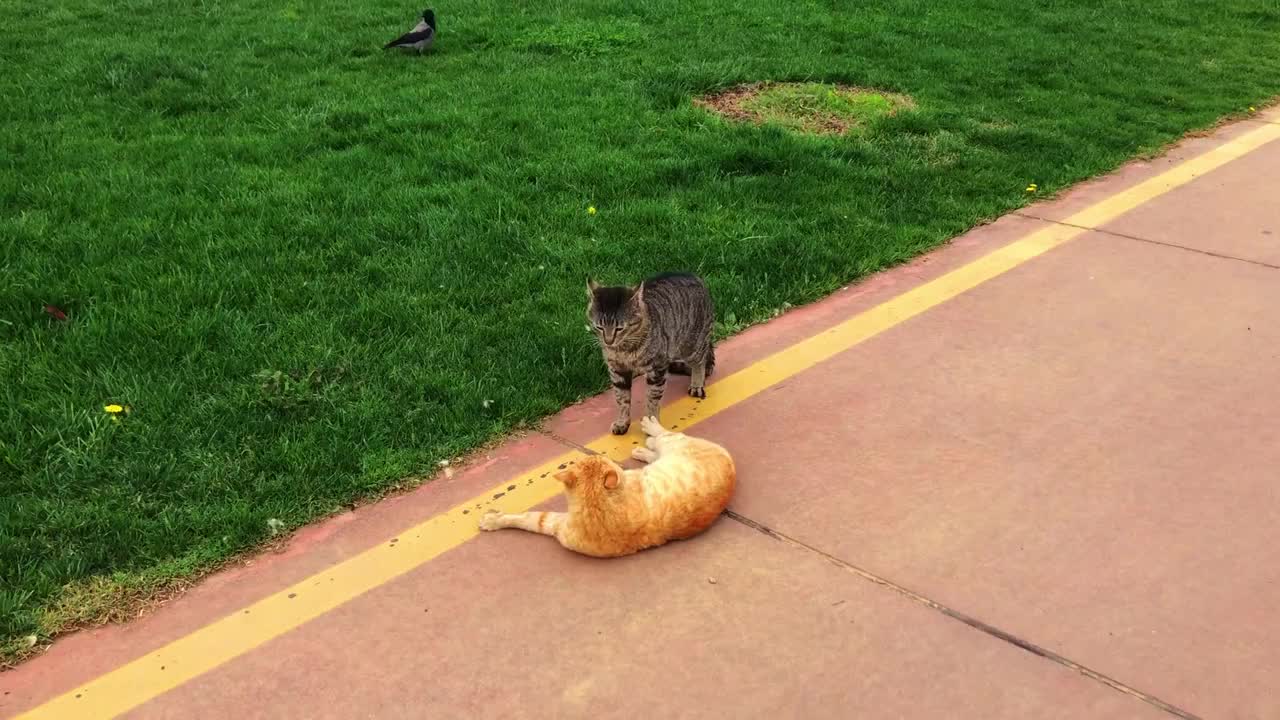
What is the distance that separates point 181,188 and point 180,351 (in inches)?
84.7

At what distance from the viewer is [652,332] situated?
407 centimetres

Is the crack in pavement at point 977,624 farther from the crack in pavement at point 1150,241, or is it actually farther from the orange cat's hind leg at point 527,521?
the crack in pavement at point 1150,241

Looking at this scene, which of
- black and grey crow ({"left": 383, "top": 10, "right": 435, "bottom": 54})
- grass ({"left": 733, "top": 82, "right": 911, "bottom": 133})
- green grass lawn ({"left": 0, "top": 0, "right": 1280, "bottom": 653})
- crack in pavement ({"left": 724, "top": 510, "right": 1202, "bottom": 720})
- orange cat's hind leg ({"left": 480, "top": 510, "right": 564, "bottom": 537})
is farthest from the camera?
black and grey crow ({"left": 383, "top": 10, "right": 435, "bottom": 54})

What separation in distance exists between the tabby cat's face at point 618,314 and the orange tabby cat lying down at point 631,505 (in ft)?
1.80

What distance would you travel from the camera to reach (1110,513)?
3682 millimetres

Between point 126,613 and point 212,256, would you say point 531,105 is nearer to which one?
point 212,256

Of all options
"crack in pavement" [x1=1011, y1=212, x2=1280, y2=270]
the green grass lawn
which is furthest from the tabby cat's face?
"crack in pavement" [x1=1011, y1=212, x2=1280, y2=270]

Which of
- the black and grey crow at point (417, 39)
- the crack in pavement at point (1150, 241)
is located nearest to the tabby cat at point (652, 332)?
the crack in pavement at point (1150, 241)

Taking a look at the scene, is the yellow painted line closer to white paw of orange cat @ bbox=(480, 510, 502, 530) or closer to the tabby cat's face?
white paw of orange cat @ bbox=(480, 510, 502, 530)

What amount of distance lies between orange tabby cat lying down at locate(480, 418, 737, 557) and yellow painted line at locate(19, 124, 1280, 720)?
0.16 meters

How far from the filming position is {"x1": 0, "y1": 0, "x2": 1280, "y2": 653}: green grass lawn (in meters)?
3.93

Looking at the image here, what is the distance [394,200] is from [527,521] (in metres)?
3.35

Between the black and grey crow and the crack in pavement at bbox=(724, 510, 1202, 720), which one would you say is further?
the black and grey crow

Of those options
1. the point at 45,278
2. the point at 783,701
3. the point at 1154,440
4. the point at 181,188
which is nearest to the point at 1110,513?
the point at 1154,440
